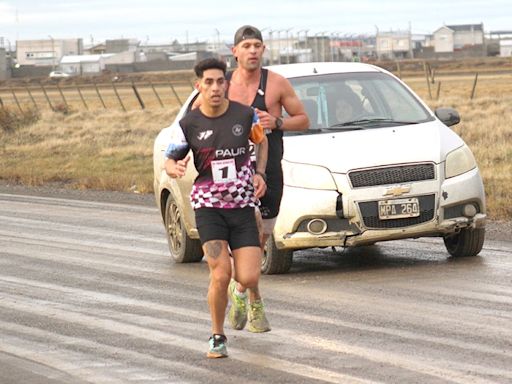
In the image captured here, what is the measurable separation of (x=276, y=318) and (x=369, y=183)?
221 centimetres

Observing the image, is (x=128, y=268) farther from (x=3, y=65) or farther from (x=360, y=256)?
(x=3, y=65)

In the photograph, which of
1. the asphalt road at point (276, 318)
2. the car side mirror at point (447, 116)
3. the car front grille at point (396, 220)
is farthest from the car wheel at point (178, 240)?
the car side mirror at point (447, 116)

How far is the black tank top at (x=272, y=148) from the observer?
365 inches

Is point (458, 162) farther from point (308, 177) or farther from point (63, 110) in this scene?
point (63, 110)

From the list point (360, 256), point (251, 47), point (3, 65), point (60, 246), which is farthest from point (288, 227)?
point (3, 65)

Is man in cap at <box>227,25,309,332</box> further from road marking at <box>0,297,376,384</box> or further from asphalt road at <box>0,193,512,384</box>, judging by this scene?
road marking at <box>0,297,376,384</box>

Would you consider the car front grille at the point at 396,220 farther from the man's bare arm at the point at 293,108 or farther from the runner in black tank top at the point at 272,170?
the runner in black tank top at the point at 272,170

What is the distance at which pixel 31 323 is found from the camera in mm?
9641

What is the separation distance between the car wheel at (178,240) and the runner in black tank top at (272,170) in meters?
3.46

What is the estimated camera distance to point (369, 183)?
37.3 ft

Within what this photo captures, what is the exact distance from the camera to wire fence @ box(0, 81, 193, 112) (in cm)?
5975

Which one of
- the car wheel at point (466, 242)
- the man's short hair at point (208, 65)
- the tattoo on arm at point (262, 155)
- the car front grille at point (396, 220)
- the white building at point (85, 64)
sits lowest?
the white building at point (85, 64)

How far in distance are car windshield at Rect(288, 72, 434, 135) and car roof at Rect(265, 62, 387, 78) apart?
0.17ft

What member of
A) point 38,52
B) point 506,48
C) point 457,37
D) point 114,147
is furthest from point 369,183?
point 38,52
